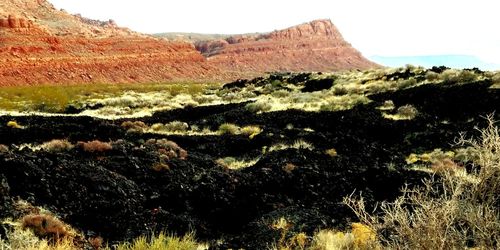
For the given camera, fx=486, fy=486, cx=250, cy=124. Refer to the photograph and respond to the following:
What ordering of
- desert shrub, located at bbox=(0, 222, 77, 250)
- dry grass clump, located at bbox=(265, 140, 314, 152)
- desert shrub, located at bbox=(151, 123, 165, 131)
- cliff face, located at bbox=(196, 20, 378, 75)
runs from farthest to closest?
cliff face, located at bbox=(196, 20, 378, 75), desert shrub, located at bbox=(151, 123, 165, 131), dry grass clump, located at bbox=(265, 140, 314, 152), desert shrub, located at bbox=(0, 222, 77, 250)

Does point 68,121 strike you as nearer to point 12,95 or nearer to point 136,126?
point 136,126

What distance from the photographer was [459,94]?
25938 mm

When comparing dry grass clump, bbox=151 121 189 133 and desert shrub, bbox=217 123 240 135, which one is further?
dry grass clump, bbox=151 121 189 133

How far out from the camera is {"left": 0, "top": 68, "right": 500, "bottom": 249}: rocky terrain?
10.1m

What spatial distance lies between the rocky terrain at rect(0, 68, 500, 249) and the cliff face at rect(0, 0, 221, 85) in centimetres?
5429

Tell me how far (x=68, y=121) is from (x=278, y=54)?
154317mm

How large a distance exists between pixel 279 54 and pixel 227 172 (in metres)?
166

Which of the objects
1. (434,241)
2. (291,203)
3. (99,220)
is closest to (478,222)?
(434,241)

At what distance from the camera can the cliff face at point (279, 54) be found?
Answer: 164125 mm

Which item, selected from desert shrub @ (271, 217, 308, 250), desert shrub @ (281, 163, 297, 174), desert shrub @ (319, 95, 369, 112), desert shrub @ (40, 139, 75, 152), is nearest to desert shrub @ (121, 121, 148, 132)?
desert shrub @ (40, 139, 75, 152)

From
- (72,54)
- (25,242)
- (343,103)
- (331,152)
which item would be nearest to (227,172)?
(331,152)

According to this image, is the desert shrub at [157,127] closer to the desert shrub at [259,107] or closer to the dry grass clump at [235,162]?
the desert shrub at [259,107]

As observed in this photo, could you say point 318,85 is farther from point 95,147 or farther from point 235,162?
point 95,147

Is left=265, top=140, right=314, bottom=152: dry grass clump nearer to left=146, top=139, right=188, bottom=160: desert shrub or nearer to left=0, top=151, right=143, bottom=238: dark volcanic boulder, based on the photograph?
left=146, top=139, right=188, bottom=160: desert shrub
